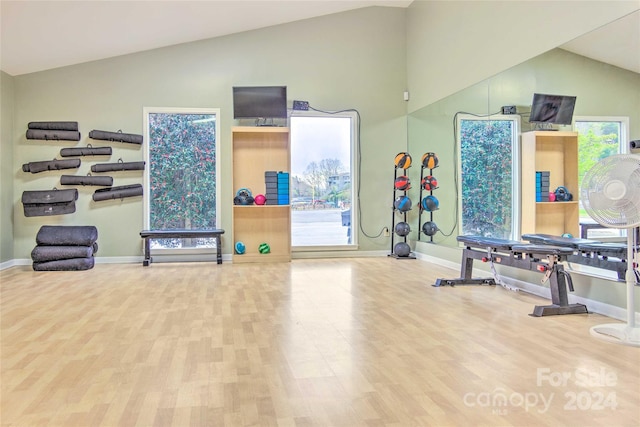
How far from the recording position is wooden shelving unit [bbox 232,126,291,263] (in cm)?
753

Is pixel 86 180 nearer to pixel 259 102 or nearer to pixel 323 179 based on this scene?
pixel 259 102

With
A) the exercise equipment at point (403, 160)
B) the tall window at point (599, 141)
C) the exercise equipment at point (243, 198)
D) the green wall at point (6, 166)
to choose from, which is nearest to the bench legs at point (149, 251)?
the exercise equipment at point (243, 198)

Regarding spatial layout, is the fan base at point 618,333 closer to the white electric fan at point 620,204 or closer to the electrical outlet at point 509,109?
the white electric fan at point 620,204

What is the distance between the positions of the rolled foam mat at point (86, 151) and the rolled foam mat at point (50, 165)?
10cm

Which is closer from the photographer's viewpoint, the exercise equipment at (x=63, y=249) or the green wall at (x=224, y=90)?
the exercise equipment at (x=63, y=249)

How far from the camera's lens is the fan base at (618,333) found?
10.2ft

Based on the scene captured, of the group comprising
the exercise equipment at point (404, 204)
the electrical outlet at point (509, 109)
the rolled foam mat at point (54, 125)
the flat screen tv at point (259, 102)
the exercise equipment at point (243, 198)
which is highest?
the flat screen tv at point (259, 102)

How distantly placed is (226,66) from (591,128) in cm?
535

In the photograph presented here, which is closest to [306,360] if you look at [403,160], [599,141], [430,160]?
[599,141]

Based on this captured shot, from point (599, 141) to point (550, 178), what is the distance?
0.80 m

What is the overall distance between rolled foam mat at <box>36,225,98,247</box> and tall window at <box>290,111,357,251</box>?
305 centimetres

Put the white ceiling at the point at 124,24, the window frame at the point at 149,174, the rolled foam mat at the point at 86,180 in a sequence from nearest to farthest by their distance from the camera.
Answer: the white ceiling at the point at 124,24 → the rolled foam mat at the point at 86,180 → the window frame at the point at 149,174

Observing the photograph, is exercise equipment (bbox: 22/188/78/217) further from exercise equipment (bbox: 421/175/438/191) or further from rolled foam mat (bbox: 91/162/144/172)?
exercise equipment (bbox: 421/175/438/191)

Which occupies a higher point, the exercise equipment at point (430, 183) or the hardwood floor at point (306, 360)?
the exercise equipment at point (430, 183)
